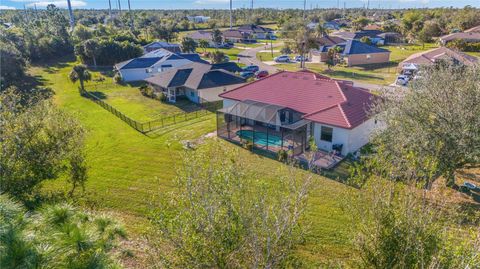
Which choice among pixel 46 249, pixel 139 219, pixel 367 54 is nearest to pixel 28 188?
pixel 139 219

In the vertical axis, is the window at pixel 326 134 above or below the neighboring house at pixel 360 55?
below

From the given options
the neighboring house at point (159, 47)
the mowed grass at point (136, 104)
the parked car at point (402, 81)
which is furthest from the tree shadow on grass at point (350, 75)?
the neighboring house at point (159, 47)

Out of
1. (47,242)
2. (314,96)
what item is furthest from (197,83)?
(47,242)

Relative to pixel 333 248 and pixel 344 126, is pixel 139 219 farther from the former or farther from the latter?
pixel 344 126

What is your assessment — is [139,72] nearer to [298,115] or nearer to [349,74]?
[349,74]

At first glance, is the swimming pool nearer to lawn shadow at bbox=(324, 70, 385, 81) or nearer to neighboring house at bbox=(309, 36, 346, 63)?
lawn shadow at bbox=(324, 70, 385, 81)

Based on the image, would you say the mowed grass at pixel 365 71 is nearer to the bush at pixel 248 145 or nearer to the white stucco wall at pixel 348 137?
the white stucco wall at pixel 348 137

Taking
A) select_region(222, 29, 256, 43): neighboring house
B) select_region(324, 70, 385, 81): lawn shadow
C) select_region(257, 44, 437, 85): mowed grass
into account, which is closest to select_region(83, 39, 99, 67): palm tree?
select_region(257, 44, 437, 85): mowed grass
